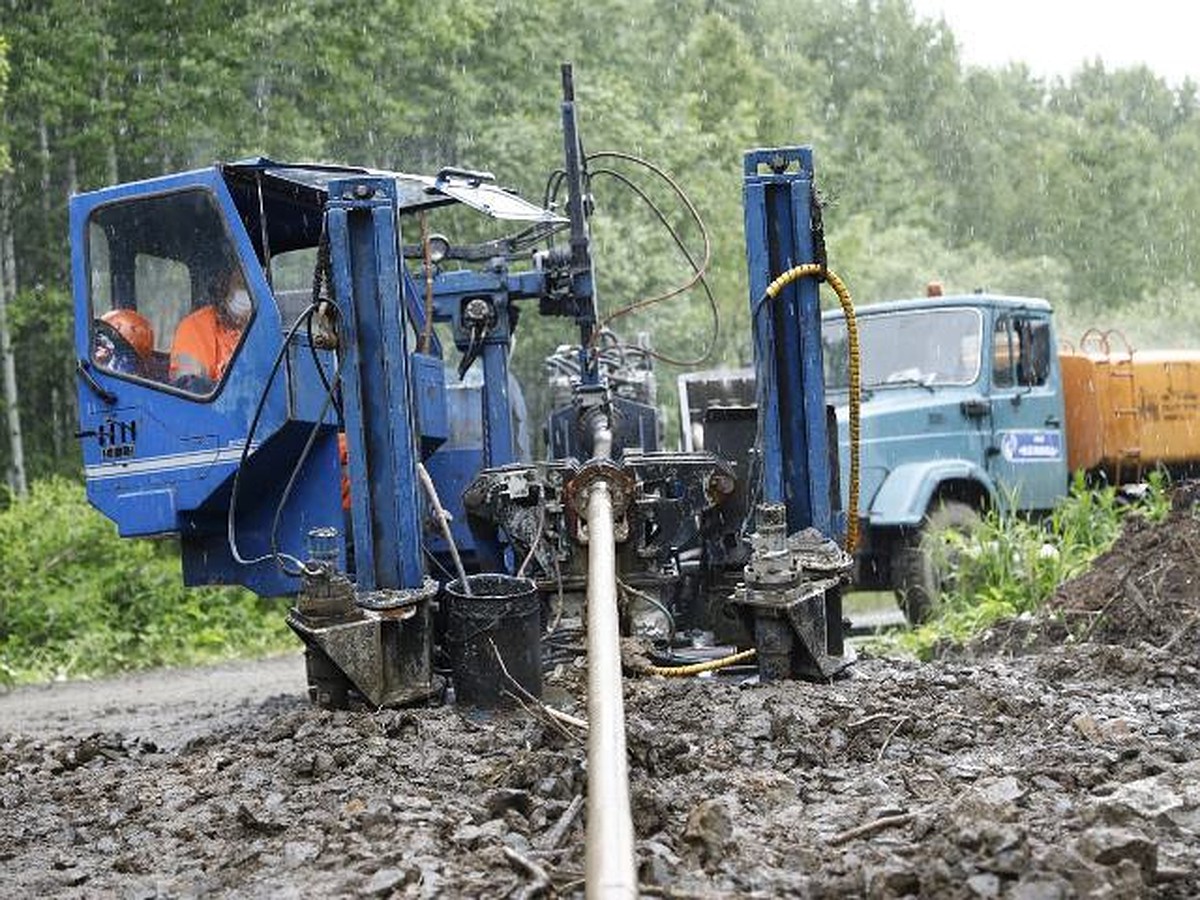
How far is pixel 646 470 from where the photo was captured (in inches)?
290

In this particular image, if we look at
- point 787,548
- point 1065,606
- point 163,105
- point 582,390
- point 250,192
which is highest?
point 163,105

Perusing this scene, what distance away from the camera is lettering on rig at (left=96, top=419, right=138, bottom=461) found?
8195 mm

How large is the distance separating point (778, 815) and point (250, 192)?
16.1 ft

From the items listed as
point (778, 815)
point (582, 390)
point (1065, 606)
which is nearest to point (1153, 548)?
point (1065, 606)

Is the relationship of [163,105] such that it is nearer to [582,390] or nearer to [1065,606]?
[582,390]

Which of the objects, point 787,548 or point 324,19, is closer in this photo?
point 787,548

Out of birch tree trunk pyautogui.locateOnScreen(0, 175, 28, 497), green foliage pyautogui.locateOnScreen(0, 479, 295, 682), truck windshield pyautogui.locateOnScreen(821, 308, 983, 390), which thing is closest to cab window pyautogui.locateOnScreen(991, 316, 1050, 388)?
truck windshield pyautogui.locateOnScreen(821, 308, 983, 390)

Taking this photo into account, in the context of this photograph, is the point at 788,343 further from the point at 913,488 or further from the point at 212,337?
the point at 913,488

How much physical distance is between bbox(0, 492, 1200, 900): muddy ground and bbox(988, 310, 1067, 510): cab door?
5096mm

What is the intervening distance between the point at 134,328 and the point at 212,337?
0.52m

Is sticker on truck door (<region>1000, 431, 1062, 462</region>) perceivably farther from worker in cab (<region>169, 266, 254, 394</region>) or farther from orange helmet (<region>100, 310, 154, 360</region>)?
orange helmet (<region>100, 310, 154, 360</region>)

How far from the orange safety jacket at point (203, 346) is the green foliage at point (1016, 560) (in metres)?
4.52

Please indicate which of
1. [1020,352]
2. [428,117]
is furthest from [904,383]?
[428,117]

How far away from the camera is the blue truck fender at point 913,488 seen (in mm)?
12211
